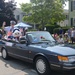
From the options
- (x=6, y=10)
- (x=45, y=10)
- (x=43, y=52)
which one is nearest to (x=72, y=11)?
(x=45, y=10)

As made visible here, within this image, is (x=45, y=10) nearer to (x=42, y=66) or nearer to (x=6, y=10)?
(x=6, y=10)

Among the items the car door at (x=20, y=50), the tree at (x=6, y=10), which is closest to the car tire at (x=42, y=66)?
the car door at (x=20, y=50)

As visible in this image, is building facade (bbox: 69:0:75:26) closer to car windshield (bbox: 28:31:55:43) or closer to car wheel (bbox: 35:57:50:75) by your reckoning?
car windshield (bbox: 28:31:55:43)

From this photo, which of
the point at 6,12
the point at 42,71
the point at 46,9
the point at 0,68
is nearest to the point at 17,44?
the point at 0,68

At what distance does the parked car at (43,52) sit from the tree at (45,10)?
20.1 meters

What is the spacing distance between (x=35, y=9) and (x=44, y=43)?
73.8 ft

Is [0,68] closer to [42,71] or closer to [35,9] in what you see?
[42,71]

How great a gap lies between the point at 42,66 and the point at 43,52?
1.42 feet

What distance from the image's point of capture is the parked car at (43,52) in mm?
6027

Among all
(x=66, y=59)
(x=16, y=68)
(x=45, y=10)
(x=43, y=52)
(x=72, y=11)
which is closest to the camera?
(x=66, y=59)

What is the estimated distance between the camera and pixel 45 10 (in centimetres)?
2855

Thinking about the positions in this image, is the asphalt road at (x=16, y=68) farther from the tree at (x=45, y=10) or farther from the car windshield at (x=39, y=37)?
the tree at (x=45, y=10)

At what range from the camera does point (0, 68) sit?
775 centimetres

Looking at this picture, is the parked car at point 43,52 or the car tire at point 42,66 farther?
the car tire at point 42,66
